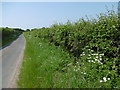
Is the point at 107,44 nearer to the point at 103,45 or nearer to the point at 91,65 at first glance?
the point at 103,45

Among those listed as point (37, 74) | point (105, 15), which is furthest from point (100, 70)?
point (37, 74)

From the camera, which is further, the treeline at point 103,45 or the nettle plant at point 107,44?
the nettle plant at point 107,44

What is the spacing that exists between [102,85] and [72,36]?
4447 mm

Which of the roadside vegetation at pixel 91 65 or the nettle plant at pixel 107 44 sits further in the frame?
the nettle plant at pixel 107 44

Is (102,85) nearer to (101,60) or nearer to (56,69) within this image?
(101,60)

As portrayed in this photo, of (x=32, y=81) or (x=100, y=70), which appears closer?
(x=100, y=70)

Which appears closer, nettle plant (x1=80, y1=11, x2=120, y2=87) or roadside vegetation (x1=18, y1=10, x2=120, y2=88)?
roadside vegetation (x1=18, y1=10, x2=120, y2=88)

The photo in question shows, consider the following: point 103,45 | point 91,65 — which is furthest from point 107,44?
point 91,65

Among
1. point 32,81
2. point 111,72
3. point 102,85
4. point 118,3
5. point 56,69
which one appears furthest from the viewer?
point 56,69

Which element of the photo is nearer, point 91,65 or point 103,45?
point 91,65

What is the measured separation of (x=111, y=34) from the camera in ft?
20.0

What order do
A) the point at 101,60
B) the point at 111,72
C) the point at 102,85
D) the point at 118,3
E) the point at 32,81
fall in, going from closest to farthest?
1. the point at 102,85
2. the point at 111,72
3. the point at 101,60
4. the point at 118,3
5. the point at 32,81

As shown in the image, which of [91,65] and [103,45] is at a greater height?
[103,45]

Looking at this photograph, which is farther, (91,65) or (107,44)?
(107,44)
